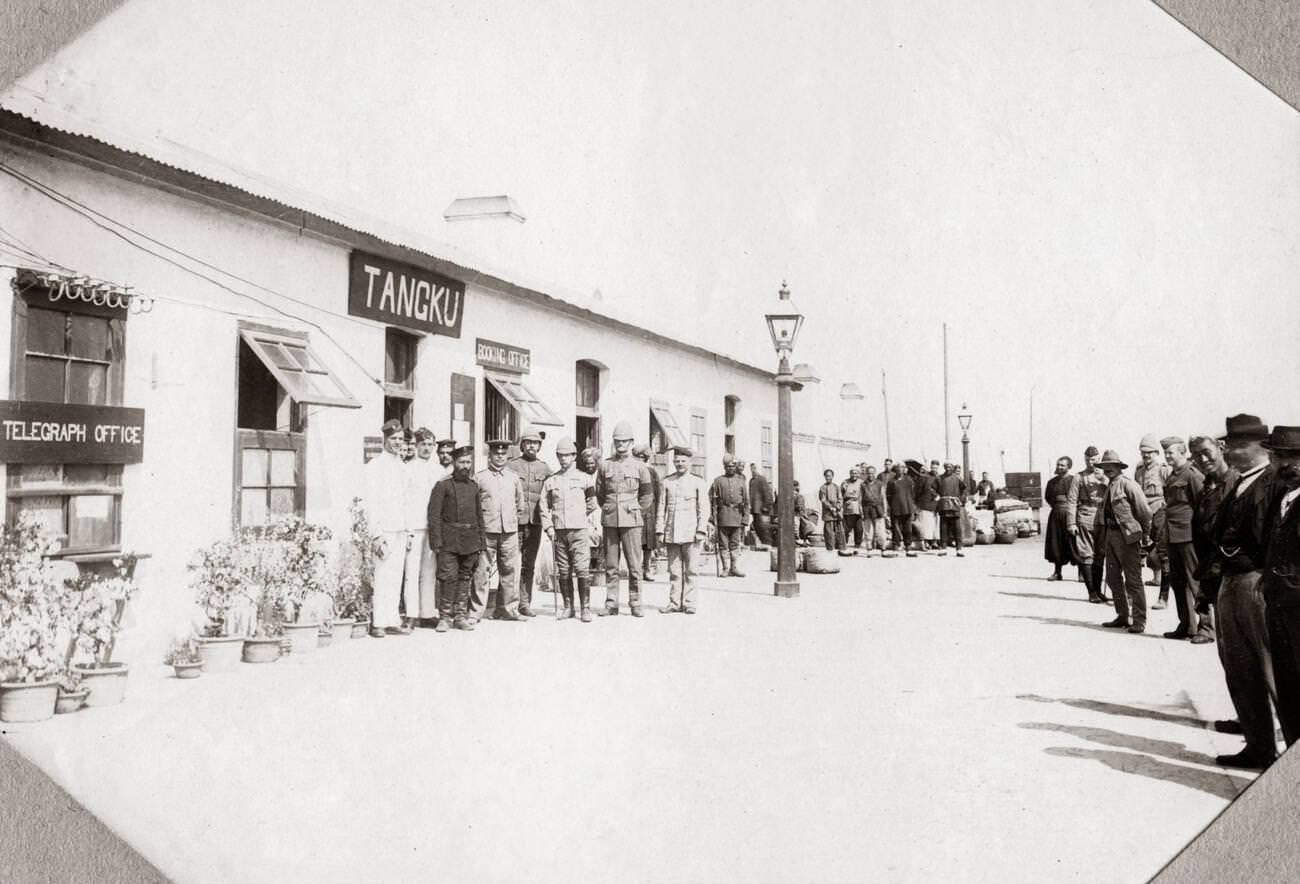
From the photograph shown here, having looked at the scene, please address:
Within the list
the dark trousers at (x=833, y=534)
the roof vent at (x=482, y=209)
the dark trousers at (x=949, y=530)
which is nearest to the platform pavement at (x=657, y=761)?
the roof vent at (x=482, y=209)

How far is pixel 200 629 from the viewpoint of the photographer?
10.8ft

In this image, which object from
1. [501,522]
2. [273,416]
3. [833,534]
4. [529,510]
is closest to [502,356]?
[273,416]

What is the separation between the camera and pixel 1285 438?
10.6ft

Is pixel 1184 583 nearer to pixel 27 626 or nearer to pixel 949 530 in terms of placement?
pixel 27 626

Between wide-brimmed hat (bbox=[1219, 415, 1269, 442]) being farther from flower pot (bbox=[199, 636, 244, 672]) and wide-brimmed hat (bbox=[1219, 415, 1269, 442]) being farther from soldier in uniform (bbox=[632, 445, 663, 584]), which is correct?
flower pot (bbox=[199, 636, 244, 672])

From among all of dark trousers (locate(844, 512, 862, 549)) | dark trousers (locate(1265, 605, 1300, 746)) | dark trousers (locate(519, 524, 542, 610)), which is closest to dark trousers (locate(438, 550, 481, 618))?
dark trousers (locate(519, 524, 542, 610))

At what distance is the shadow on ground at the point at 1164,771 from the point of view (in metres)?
3.09

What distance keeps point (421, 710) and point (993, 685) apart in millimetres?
2208

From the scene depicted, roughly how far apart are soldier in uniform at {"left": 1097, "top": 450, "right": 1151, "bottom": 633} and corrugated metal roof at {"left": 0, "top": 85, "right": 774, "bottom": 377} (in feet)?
6.68

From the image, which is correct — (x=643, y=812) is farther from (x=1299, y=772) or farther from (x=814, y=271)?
(x=1299, y=772)

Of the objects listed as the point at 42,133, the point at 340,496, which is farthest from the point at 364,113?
the point at 340,496

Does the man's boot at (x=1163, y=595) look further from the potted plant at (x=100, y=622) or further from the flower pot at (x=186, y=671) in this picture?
the potted plant at (x=100, y=622)

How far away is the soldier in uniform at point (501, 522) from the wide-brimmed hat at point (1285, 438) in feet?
9.63

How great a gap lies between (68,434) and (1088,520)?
15.1ft
